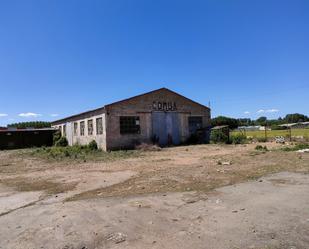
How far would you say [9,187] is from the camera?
31.0 ft

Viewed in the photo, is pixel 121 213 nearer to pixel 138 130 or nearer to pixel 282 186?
pixel 282 186

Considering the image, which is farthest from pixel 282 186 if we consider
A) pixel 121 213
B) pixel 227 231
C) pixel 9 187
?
pixel 9 187

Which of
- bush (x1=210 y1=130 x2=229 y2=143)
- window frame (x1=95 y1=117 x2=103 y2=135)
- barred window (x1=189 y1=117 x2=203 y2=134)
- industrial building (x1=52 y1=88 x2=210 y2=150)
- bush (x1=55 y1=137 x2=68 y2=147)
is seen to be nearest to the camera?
industrial building (x1=52 y1=88 x2=210 y2=150)

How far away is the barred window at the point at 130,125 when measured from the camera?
81.8ft

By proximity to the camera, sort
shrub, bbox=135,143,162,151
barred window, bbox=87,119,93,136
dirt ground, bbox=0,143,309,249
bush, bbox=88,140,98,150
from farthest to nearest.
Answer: barred window, bbox=87,119,93,136 < bush, bbox=88,140,98,150 < shrub, bbox=135,143,162,151 < dirt ground, bbox=0,143,309,249

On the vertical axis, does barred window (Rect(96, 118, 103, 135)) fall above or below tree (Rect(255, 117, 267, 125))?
below

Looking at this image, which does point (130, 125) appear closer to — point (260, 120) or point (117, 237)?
point (117, 237)

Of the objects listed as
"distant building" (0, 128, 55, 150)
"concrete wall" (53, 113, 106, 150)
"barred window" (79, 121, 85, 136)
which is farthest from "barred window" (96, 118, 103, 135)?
"distant building" (0, 128, 55, 150)

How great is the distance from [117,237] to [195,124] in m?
25.2

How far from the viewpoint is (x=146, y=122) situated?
85.5 feet

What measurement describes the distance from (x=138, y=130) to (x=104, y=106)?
12.0 feet

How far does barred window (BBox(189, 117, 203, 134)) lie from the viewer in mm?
28922

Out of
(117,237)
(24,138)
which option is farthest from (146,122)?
(117,237)

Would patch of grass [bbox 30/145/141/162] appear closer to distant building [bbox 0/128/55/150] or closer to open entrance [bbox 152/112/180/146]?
open entrance [bbox 152/112/180/146]
